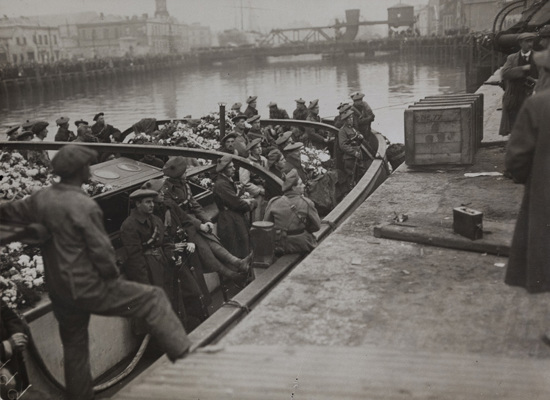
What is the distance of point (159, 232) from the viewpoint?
5.65 meters

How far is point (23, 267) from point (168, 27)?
92.6 meters

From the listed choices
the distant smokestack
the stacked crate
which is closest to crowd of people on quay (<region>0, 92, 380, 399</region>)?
the stacked crate

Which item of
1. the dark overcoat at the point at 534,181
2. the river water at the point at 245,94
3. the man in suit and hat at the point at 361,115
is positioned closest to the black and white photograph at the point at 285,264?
the dark overcoat at the point at 534,181

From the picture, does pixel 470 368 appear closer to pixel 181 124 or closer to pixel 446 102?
pixel 446 102

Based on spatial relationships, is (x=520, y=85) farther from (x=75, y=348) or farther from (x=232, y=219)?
(x=75, y=348)

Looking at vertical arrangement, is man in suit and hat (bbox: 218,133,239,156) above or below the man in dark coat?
above

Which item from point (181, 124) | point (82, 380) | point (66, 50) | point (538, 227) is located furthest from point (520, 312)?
point (66, 50)

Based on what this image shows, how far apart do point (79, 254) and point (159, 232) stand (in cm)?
218

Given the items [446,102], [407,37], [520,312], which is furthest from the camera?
[407,37]

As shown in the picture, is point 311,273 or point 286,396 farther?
→ point 311,273

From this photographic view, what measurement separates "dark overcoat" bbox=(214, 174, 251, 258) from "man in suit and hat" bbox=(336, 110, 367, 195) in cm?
453

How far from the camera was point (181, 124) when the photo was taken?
39.1 ft

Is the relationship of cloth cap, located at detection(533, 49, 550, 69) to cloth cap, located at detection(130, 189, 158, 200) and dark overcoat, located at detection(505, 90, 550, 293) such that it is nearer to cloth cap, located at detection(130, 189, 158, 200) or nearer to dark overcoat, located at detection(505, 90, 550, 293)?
dark overcoat, located at detection(505, 90, 550, 293)

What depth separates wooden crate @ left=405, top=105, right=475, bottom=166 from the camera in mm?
8617
